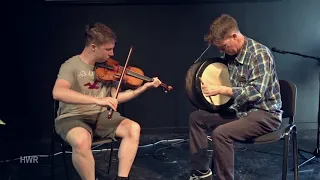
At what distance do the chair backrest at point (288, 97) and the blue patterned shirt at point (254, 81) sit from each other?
134mm

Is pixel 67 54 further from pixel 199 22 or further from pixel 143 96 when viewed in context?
pixel 199 22

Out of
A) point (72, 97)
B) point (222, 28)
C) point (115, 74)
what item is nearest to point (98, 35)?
point (115, 74)

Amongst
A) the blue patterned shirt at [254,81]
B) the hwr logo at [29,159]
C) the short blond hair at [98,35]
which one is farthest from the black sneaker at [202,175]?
the hwr logo at [29,159]

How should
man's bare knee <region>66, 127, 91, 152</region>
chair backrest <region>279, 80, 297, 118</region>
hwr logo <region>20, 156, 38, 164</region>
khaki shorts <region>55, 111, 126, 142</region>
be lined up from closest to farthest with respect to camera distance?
man's bare knee <region>66, 127, 91, 152</region>
khaki shorts <region>55, 111, 126, 142</region>
chair backrest <region>279, 80, 297, 118</region>
hwr logo <region>20, 156, 38, 164</region>

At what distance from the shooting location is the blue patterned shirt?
2424 millimetres

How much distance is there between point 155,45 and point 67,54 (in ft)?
2.47

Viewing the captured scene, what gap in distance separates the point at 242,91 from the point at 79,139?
3.02 feet

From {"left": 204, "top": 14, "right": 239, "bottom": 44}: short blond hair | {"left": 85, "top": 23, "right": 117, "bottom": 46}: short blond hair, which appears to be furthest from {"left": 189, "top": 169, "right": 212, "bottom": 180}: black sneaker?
{"left": 85, "top": 23, "right": 117, "bottom": 46}: short blond hair

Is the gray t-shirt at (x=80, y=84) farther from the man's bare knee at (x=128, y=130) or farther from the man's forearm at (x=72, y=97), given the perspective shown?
the man's bare knee at (x=128, y=130)

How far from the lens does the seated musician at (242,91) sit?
7.98 feet

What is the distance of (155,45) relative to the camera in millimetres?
3859

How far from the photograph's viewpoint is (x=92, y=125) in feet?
8.60

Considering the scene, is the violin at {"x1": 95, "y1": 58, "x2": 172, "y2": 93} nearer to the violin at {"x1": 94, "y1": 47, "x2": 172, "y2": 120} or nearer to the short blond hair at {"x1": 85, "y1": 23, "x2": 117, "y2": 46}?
the violin at {"x1": 94, "y1": 47, "x2": 172, "y2": 120}

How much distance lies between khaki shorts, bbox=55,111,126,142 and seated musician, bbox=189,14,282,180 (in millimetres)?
581
